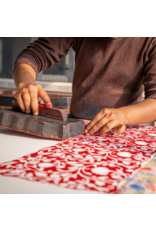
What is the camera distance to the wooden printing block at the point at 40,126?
0.83 metres

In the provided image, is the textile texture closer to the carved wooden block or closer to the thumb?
the thumb

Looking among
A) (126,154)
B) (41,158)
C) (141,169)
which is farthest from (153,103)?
(41,158)

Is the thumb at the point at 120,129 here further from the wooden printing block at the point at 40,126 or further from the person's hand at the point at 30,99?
the person's hand at the point at 30,99

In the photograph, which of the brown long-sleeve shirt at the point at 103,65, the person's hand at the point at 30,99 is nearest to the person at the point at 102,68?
the brown long-sleeve shirt at the point at 103,65

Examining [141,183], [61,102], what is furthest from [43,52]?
[141,183]

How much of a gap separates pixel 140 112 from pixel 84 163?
645mm

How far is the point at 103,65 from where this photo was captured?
1.47m

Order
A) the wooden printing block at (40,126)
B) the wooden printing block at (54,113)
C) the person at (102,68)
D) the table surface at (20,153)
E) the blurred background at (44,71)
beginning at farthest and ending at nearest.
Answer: the blurred background at (44,71)
the person at (102,68)
the wooden printing block at (54,113)
the wooden printing block at (40,126)
the table surface at (20,153)

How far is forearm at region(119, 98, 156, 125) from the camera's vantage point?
3.54ft

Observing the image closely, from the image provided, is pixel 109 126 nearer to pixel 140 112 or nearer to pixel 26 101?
pixel 140 112

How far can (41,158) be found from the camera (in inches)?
24.8

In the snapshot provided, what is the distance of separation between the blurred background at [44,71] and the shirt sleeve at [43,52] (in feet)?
6.34

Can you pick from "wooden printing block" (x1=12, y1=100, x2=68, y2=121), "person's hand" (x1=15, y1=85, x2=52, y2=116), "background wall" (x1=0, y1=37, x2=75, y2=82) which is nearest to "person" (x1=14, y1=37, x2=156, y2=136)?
"person's hand" (x1=15, y1=85, x2=52, y2=116)

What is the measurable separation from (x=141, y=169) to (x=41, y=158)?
0.32 m
